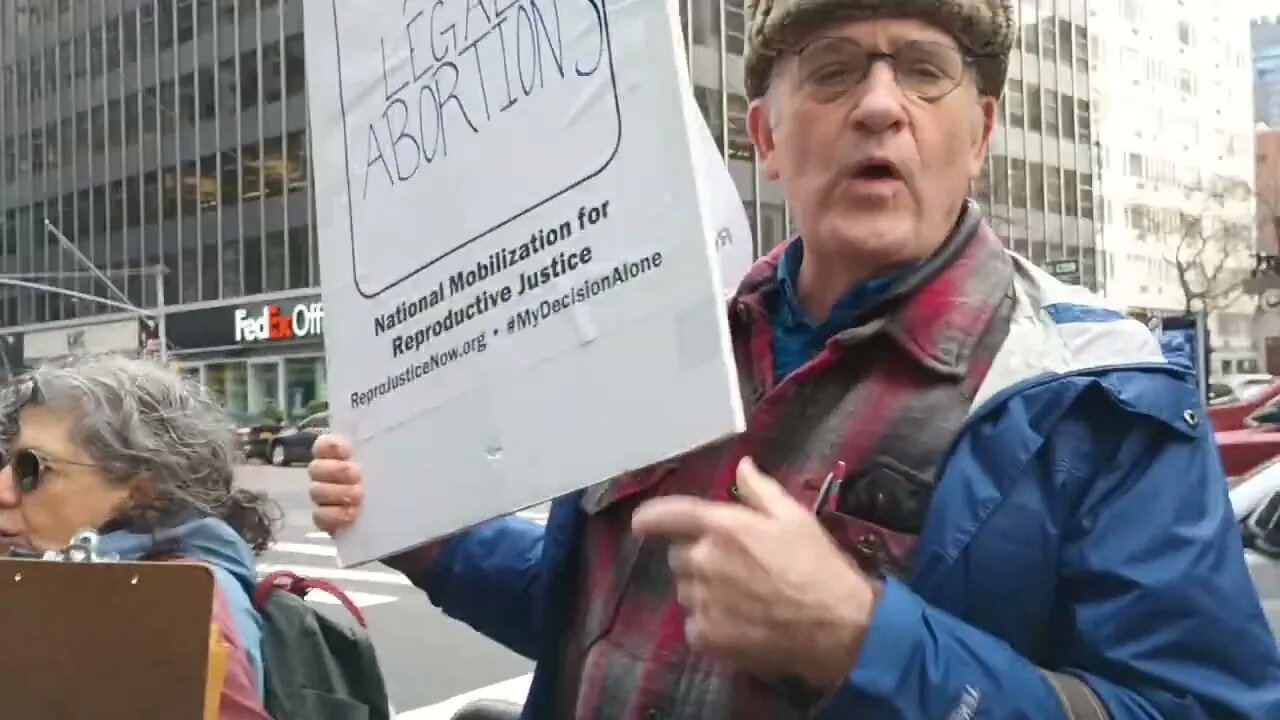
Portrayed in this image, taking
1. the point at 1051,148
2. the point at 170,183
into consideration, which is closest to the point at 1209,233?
the point at 1051,148

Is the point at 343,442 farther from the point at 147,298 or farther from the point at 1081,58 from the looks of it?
the point at 1081,58

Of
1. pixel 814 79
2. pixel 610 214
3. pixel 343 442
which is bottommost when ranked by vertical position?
pixel 343 442

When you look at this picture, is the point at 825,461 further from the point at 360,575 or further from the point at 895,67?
the point at 360,575

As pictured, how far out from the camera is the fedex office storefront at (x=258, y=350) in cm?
3475

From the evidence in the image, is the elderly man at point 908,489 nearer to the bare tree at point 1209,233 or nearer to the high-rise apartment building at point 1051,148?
the high-rise apartment building at point 1051,148

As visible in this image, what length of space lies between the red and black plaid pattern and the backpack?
2.17ft

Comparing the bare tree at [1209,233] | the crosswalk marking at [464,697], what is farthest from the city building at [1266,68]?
the crosswalk marking at [464,697]

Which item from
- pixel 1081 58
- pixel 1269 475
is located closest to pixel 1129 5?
pixel 1081 58

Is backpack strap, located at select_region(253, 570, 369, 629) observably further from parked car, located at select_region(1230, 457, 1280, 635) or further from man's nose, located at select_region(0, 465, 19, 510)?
parked car, located at select_region(1230, 457, 1280, 635)

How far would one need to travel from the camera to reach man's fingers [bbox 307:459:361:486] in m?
1.67

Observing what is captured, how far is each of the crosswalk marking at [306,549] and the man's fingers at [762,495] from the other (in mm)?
12365

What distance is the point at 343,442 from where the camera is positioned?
66.7 inches

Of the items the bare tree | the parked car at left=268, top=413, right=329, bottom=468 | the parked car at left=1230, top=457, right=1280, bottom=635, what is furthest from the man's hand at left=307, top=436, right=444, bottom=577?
the bare tree

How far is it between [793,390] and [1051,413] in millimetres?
320
